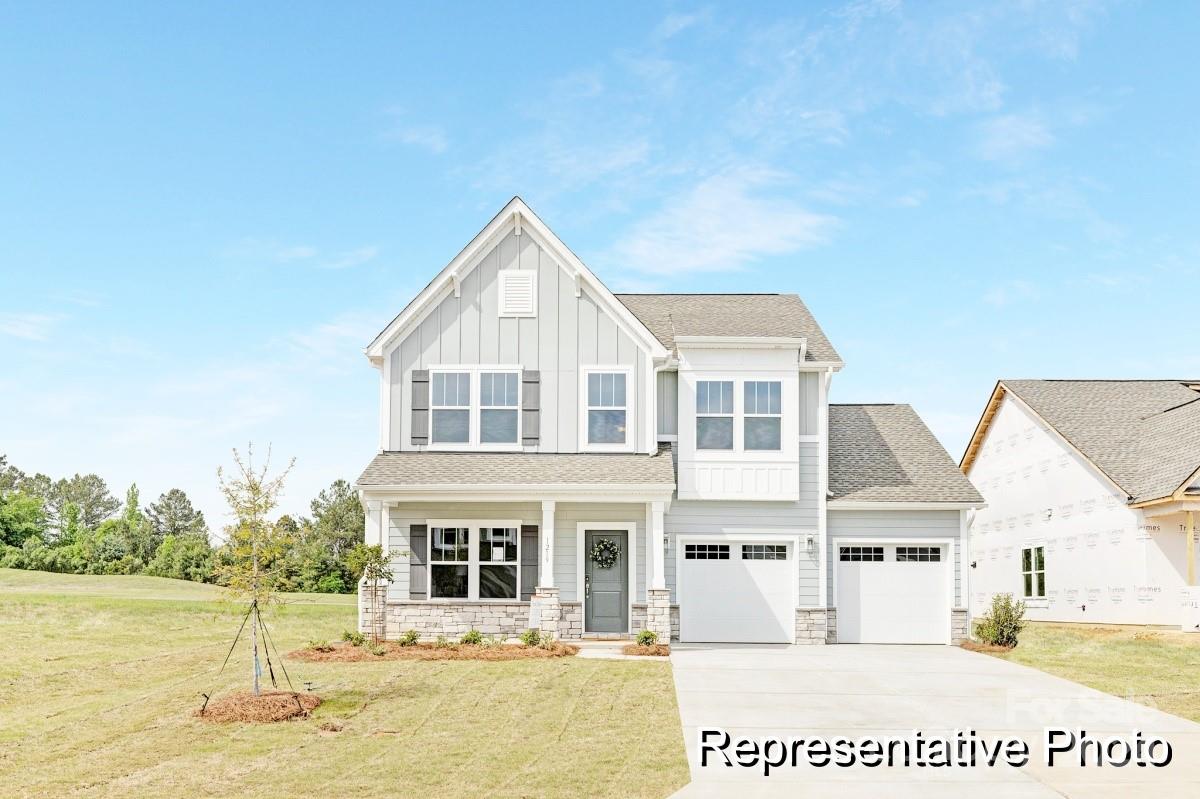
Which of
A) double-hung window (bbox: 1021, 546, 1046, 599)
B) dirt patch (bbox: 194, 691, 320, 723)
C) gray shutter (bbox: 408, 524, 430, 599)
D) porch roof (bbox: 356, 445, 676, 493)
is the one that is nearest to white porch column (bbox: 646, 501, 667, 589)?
porch roof (bbox: 356, 445, 676, 493)

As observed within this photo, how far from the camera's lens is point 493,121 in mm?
22438

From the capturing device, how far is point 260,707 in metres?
14.2

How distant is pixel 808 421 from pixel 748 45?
7.85 m

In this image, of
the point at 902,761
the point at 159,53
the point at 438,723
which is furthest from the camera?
the point at 159,53

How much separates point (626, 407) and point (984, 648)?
Answer: 29.0 feet

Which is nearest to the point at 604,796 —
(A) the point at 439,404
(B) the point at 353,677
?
(B) the point at 353,677

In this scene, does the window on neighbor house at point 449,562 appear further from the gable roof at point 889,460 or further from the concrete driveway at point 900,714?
the gable roof at point 889,460

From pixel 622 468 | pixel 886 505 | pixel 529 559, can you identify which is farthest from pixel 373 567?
pixel 886 505

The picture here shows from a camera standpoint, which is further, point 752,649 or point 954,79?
point 954,79

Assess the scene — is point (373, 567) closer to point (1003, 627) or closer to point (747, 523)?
point (747, 523)

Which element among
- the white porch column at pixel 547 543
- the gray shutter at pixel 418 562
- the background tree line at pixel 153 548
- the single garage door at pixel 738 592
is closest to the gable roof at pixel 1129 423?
the single garage door at pixel 738 592

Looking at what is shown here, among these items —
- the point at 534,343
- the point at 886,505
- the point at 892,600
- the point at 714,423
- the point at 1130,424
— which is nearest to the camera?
the point at 534,343

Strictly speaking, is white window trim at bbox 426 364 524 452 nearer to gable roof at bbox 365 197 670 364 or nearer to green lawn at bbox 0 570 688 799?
gable roof at bbox 365 197 670 364

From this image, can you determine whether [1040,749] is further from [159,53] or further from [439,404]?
[159,53]
